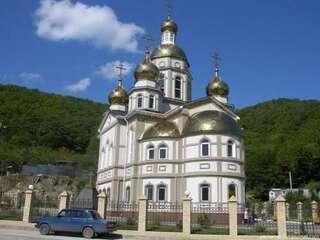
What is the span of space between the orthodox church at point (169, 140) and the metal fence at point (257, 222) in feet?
13.2

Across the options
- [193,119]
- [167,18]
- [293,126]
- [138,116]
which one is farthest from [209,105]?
[293,126]

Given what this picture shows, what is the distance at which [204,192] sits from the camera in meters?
28.7

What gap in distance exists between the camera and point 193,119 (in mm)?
31453

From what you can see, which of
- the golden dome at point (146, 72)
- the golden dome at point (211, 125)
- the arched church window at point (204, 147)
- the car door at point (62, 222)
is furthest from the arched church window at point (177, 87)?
the car door at point (62, 222)

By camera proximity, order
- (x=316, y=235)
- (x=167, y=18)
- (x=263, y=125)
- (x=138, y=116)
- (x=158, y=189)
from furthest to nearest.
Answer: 1. (x=263, y=125)
2. (x=167, y=18)
3. (x=138, y=116)
4. (x=158, y=189)
5. (x=316, y=235)

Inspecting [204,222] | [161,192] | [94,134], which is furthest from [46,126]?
[204,222]

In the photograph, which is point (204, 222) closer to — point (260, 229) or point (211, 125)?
point (260, 229)

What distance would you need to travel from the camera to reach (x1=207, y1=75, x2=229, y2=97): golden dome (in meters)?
37.2

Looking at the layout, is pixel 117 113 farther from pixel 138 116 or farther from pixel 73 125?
pixel 73 125

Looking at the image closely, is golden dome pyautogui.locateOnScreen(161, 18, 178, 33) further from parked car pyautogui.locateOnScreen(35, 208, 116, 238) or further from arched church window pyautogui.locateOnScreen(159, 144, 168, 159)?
parked car pyautogui.locateOnScreen(35, 208, 116, 238)

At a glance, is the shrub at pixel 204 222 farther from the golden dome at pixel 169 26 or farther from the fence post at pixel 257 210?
the golden dome at pixel 169 26

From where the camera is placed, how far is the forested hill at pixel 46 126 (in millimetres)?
81562

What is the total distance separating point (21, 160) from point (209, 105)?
169 feet

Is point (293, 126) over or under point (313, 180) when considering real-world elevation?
over
